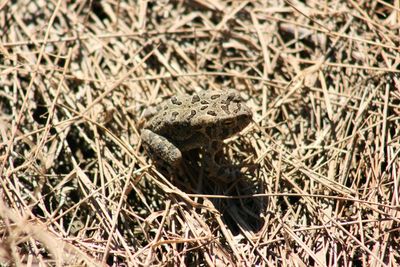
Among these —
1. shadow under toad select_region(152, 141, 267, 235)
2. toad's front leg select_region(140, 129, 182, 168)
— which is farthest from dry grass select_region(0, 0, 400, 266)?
toad's front leg select_region(140, 129, 182, 168)

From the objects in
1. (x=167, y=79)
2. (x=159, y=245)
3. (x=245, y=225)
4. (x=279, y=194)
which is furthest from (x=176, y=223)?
(x=167, y=79)

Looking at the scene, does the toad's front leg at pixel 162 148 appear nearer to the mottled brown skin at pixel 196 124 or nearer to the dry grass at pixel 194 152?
the mottled brown skin at pixel 196 124

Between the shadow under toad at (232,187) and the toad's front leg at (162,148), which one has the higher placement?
the toad's front leg at (162,148)

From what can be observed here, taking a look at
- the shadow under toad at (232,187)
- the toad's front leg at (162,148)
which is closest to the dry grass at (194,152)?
the shadow under toad at (232,187)

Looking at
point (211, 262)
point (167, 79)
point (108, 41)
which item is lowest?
point (211, 262)

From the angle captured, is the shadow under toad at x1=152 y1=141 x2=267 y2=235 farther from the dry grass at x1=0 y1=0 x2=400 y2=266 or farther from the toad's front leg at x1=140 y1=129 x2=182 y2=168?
the toad's front leg at x1=140 y1=129 x2=182 y2=168

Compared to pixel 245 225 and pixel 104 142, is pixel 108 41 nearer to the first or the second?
pixel 104 142

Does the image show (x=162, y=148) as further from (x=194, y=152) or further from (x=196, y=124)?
(x=194, y=152)
